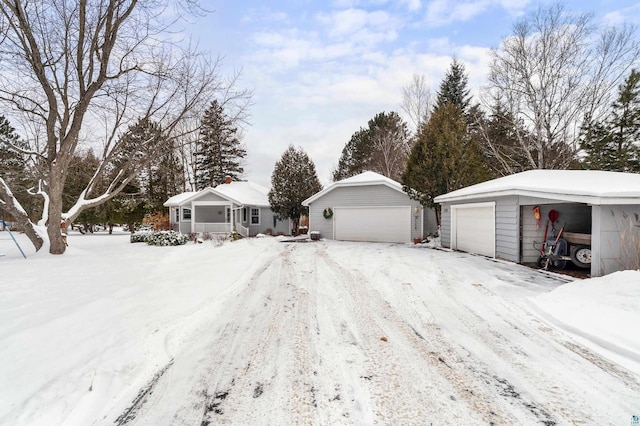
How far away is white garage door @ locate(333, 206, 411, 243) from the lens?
49.3 ft

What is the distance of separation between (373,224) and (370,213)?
0.59 m

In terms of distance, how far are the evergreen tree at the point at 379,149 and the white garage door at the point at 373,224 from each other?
8.30 meters

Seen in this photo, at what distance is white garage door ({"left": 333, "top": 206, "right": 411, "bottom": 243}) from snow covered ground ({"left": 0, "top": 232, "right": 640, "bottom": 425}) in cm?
896

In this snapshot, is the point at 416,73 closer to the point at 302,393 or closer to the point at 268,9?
the point at 268,9

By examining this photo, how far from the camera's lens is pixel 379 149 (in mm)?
26547

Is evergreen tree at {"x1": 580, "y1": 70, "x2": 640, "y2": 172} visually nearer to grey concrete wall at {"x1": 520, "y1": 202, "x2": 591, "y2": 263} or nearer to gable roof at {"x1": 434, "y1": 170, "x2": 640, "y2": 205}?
gable roof at {"x1": 434, "y1": 170, "x2": 640, "y2": 205}

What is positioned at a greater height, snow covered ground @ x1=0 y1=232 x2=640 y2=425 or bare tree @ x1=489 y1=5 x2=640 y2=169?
bare tree @ x1=489 y1=5 x2=640 y2=169

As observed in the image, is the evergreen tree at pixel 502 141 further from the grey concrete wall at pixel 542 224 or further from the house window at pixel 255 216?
the house window at pixel 255 216

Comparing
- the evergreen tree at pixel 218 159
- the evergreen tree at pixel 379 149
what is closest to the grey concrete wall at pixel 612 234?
Result: the evergreen tree at pixel 379 149

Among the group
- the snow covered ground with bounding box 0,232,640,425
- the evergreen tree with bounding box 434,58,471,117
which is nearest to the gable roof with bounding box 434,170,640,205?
the snow covered ground with bounding box 0,232,640,425

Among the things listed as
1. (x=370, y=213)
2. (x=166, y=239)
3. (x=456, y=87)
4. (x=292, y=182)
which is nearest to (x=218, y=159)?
(x=292, y=182)

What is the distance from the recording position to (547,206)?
8.21 meters

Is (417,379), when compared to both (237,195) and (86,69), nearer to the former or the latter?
(86,69)

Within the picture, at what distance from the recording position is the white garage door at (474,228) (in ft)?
30.5
